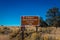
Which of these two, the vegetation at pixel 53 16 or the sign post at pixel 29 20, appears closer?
the sign post at pixel 29 20

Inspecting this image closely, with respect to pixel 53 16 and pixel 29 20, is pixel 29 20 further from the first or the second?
pixel 53 16

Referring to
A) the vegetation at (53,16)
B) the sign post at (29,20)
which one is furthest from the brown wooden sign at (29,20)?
the vegetation at (53,16)

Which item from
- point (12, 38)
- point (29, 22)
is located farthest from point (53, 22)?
point (29, 22)

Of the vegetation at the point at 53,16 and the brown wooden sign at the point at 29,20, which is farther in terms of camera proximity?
the vegetation at the point at 53,16

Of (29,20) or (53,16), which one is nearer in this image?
(29,20)

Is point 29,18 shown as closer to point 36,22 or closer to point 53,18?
point 36,22

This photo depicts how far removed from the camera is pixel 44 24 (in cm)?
6153

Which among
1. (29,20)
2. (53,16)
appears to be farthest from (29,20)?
(53,16)

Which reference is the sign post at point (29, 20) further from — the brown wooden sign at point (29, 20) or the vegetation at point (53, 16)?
the vegetation at point (53, 16)

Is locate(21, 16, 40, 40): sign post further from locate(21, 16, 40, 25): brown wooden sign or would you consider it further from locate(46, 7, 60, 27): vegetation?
locate(46, 7, 60, 27): vegetation

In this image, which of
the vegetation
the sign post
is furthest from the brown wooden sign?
the vegetation

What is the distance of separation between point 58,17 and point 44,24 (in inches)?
246

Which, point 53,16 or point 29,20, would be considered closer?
point 29,20

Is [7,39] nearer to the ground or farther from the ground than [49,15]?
nearer to the ground
